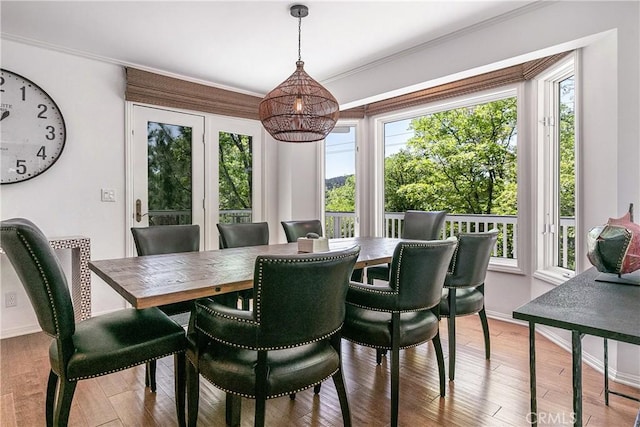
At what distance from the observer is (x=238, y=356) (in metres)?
1.42

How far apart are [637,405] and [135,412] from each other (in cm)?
275

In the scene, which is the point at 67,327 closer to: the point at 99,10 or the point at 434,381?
the point at 434,381

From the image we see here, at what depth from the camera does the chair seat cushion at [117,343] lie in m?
1.48

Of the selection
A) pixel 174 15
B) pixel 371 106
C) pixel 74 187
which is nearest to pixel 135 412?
pixel 74 187

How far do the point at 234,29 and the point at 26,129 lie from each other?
202 centimetres

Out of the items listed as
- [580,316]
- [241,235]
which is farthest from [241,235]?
[580,316]

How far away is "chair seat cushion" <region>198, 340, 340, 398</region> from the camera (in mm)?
1356

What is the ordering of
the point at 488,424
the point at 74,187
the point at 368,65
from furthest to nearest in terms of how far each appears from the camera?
the point at 368,65 → the point at 74,187 → the point at 488,424

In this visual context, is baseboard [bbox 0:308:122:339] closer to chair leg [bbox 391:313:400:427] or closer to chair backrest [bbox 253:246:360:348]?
chair backrest [bbox 253:246:360:348]

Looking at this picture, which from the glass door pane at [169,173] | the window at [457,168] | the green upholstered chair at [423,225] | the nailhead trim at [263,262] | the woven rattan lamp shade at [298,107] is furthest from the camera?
the window at [457,168]

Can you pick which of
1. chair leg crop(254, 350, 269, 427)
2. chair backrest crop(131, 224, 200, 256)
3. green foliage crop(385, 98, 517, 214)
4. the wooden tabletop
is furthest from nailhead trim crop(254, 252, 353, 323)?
green foliage crop(385, 98, 517, 214)

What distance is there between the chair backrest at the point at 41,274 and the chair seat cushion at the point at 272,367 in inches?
23.5

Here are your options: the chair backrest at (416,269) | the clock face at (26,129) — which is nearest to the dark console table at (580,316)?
the chair backrest at (416,269)

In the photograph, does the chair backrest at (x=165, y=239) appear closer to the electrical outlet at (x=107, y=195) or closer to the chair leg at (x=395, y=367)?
the electrical outlet at (x=107, y=195)
